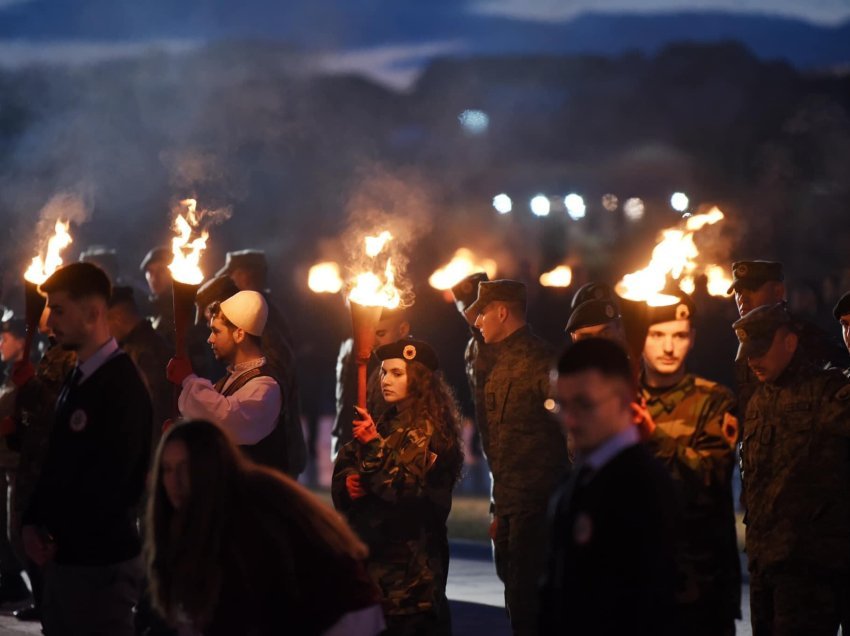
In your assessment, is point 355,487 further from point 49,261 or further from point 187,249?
point 49,261

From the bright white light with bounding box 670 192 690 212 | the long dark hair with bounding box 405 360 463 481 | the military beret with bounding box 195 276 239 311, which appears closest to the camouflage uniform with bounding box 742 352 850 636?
the long dark hair with bounding box 405 360 463 481

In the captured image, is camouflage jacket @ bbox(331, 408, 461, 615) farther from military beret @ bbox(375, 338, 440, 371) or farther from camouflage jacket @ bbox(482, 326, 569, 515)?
camouflage jacket @ bbox(482, 326, 569, 515)

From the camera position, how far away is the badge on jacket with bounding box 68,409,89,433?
274 inches

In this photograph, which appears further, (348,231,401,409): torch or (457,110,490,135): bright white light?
(457,110,490,135): bright white light

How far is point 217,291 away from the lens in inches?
375

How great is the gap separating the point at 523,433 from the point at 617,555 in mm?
5082

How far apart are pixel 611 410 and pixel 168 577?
5.02 feet

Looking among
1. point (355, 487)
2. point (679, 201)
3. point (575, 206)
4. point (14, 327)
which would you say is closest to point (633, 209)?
point (679, 201)

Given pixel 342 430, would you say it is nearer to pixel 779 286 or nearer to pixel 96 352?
pixel 779 286

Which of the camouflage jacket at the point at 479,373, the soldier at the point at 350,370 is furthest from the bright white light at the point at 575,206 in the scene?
the camouflage jacket at the point at 479,373

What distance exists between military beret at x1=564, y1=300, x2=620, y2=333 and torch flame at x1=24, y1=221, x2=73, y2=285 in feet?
9.54

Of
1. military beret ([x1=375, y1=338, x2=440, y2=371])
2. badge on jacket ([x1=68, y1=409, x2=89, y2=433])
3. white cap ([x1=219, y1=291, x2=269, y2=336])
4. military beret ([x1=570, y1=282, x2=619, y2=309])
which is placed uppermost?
military beret ([x1=570, y1=282, x2=619, y2=309])

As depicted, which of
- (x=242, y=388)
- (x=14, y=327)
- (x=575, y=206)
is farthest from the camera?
(x=575, y=206)

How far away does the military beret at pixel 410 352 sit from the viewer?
881cm
